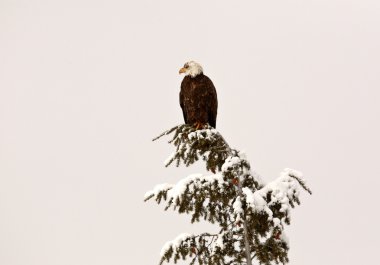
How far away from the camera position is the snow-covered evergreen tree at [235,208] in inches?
324

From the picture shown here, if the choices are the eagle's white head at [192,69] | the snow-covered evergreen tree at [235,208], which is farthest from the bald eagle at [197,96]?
the snow-covered evergreen tree at [235,208]

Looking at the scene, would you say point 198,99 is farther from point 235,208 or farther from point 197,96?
point 235,208

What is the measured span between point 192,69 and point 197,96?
1.61 feet

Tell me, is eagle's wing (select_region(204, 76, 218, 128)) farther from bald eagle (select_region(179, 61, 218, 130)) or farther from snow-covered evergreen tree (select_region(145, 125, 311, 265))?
snow-covered evergreen tree (select_region(145, 125, 311, 265))

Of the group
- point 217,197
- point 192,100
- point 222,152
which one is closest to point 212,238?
point 217,197

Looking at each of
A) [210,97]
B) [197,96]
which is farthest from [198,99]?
[210,97]

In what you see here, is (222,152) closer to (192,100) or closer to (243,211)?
(243,211)

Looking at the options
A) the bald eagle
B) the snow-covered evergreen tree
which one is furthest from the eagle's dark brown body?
the snow-covered evergreen tree

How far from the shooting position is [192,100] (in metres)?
11.7

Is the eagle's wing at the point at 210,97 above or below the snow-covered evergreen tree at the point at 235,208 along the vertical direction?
above

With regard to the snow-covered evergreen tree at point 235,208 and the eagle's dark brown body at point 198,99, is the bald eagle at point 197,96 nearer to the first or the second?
the eagle's dark brown body at point 198,99

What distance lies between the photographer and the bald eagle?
11.6m

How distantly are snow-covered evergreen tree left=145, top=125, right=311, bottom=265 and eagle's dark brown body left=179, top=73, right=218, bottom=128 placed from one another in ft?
9.46

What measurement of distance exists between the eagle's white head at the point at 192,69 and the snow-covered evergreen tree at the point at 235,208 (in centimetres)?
323
